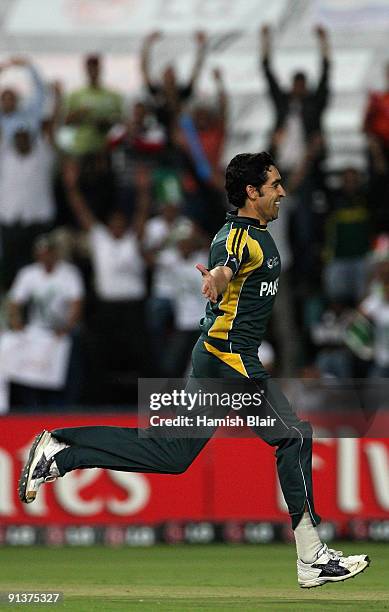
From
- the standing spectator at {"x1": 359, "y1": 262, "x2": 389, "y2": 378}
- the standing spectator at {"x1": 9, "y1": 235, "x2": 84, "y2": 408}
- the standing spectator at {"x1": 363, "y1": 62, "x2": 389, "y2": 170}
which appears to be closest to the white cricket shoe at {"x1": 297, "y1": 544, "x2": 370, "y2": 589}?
the standing spectator at {"x1": 359, "y1": 262, "x2": 389, "y2": 378}

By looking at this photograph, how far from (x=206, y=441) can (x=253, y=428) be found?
→ 289 mm

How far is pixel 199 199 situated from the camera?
50.7ft

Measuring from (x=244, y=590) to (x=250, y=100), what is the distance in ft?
29.3

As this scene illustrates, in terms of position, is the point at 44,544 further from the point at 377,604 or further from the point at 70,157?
the point at 377,604

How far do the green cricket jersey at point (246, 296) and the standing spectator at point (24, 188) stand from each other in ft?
24.5

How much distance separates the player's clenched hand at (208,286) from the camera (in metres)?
7.10

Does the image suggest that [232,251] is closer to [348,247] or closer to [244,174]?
[244,174]

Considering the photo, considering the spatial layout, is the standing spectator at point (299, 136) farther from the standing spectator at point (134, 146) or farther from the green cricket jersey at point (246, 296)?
the green cricket jersey at point (246, 296)

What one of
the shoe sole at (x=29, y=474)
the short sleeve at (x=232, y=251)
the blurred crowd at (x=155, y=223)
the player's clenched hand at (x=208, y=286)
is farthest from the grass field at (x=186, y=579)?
the blurred crowd at (x=155, y=223)

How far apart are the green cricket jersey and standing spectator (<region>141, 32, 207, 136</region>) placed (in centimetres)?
760

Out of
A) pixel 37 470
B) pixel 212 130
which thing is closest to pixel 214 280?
pixel 37 470

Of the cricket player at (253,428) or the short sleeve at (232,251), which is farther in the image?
the cricket player at (253,428)

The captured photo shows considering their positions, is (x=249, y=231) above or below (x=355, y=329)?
below

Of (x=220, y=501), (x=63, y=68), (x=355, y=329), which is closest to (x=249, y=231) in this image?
(x=220, y=501)
